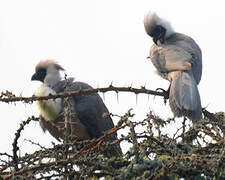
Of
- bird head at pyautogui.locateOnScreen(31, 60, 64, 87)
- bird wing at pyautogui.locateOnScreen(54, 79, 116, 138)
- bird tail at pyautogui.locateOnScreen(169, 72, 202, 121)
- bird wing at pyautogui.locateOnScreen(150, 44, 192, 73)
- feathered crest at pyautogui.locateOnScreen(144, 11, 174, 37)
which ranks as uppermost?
feathered crest at pyautogui.locateOnScreen(144, 11, 174, 37)

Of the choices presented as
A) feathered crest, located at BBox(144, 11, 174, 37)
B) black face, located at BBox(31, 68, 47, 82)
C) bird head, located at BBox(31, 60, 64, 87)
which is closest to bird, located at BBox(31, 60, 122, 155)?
bird head, located at BBox(31, 60, 64, 87)

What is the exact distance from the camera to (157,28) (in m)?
7.93

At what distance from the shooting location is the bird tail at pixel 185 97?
5.44 metres

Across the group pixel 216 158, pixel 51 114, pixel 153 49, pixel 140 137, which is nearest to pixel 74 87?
pixel 51 114

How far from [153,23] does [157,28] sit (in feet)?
0.43

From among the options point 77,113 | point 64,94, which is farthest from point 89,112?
point 64,94

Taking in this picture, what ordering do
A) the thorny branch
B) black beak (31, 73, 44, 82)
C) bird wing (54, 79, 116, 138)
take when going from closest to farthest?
1. the thorny branch
2. bird wing (54, 79, 116, 138)
3. black beak (31, 73, 44, 82)

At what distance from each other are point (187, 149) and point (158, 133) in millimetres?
525

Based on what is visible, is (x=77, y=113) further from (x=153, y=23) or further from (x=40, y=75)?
(x=153, y=23)

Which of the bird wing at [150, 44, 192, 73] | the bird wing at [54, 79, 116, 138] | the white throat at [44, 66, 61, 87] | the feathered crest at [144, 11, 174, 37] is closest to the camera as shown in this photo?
the bird wing at [150, 44, 192, 73]

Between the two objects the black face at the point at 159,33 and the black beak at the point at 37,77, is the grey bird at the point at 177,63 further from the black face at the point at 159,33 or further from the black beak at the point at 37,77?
the black beak at the point at 37,77

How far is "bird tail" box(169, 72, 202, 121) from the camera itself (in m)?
5.44

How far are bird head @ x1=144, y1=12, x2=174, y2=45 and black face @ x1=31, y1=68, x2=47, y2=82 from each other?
181 cm

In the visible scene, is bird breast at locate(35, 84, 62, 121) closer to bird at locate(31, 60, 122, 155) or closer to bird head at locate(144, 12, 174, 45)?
bird at locate(31, 60, 122, 155)
